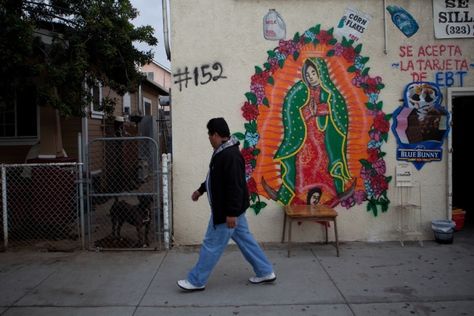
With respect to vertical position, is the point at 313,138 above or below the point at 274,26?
below

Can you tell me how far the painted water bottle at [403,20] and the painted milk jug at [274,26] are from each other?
155cm

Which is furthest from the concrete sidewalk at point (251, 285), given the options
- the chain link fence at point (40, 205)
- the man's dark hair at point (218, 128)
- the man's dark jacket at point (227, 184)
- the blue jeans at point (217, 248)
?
the man's dark hair at point (218, 128)

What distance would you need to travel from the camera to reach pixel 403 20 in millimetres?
6730

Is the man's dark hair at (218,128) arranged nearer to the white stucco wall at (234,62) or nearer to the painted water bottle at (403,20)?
the white stucco wall at (234,62)

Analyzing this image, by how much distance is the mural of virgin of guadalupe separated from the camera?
670 centimetres

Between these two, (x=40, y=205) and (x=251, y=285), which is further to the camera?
(x=40, y=205)

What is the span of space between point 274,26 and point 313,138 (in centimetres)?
168

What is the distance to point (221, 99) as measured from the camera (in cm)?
670

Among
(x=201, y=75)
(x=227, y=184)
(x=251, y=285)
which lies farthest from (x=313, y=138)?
(x=251, y=285)

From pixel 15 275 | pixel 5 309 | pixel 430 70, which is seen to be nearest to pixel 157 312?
pixel 5 309

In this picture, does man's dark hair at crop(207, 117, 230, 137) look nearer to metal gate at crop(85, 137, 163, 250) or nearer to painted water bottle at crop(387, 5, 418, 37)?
metal gate at crop(85, 137, 163, 250)

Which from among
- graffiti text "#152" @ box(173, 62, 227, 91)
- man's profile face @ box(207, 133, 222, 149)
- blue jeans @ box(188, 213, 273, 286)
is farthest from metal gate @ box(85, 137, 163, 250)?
blue jeans @ box(188, 213, 273, 286)

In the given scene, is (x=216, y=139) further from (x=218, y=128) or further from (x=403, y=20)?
(x=403, y=20)

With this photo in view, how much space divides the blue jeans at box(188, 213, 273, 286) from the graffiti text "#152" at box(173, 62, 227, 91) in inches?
95.9
